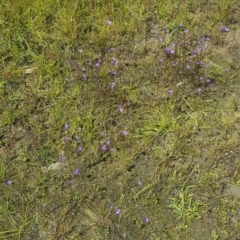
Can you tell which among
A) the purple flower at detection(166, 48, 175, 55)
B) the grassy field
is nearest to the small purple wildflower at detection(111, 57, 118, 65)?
the grassy field

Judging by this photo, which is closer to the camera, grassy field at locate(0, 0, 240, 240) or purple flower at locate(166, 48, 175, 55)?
grassy field at locate(0, 0, 240, 240)

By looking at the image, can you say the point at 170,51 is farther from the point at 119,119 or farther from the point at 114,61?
the point at 119,119

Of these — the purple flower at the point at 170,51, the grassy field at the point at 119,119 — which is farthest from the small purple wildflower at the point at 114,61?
the purple flower at the point at 170,51

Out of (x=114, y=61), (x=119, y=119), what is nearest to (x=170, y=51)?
(x=114, y=61)

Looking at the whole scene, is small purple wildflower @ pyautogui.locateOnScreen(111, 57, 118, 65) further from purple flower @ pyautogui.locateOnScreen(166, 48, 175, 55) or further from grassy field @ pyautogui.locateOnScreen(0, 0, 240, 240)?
Result: purple flower @ pyautogui.locateOnScreen(166, 48, 175, 55)

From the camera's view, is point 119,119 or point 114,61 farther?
point 114,61

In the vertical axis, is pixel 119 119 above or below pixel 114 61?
below

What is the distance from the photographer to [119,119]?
3.62 m

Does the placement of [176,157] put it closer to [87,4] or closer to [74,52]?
[74,52]

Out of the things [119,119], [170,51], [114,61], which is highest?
[170,51]

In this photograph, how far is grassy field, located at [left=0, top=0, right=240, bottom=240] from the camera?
3049mm

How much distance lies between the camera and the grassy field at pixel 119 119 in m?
3.05

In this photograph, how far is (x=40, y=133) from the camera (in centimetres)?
351

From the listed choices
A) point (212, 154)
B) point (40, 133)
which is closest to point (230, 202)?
point (212, 154)
